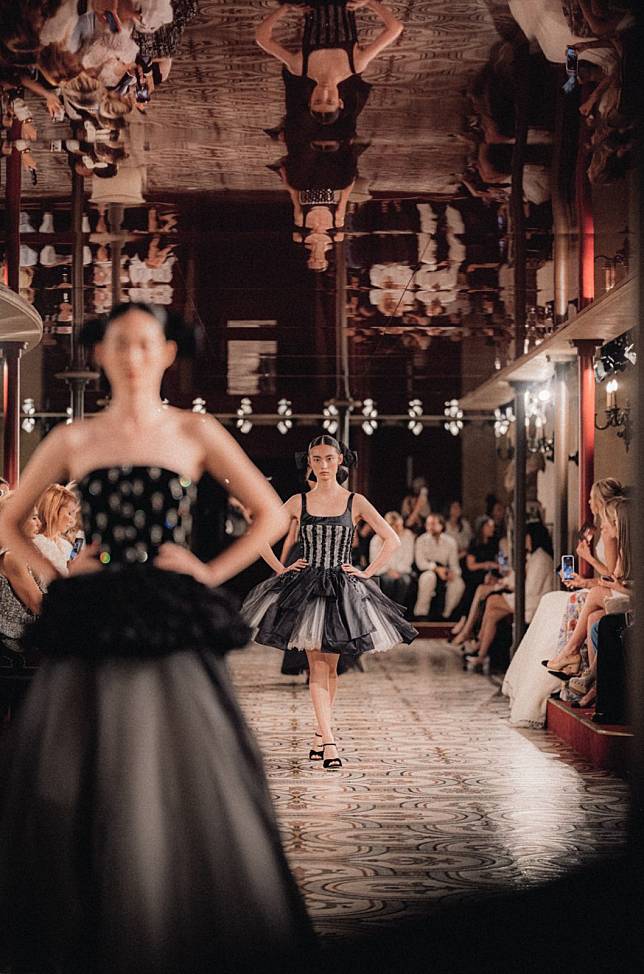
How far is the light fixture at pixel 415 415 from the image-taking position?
661 inches

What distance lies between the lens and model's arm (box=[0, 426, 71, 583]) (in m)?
2.97

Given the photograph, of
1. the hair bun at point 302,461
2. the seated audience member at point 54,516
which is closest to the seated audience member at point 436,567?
the hair bun at point 302,461

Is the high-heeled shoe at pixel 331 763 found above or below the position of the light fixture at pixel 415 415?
below

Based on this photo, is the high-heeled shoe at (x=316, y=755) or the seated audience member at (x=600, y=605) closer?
the high-heeled shoe at (x=316, y=755)

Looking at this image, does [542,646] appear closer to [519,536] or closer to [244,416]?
[519,536]

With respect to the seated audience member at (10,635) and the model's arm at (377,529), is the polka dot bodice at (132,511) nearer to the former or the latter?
the seated audience member at (10,635)

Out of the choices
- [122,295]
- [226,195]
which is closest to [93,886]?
[226,195]

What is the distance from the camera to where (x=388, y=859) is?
4.28 meters

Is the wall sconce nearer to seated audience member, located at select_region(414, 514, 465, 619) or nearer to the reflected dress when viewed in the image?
the reflected dress

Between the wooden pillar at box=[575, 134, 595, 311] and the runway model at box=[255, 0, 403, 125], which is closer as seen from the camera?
the runway model at box=[255, 0, 403, 125]

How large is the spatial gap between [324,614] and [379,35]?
2.77 metres

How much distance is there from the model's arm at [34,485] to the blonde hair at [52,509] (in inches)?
107

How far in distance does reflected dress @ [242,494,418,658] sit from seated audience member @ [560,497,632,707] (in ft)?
3.60

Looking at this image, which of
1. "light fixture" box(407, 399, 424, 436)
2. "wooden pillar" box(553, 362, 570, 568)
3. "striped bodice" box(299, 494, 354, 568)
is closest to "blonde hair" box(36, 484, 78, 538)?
"striped bodice" box(299, 494, 354, 568)
